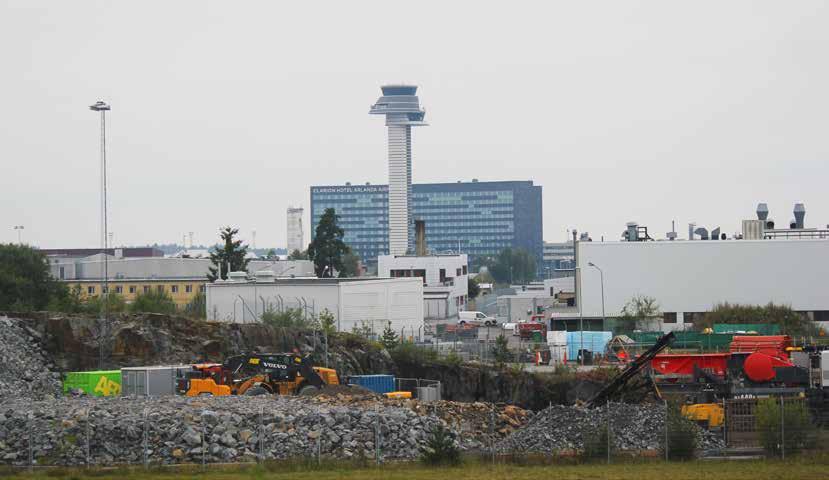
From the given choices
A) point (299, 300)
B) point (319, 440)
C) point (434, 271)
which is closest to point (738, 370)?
point (319, 440)

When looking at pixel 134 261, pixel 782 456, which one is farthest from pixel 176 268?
pixel 782 456

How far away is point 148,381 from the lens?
4669 cm

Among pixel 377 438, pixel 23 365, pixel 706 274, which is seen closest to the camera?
pixel 377 438

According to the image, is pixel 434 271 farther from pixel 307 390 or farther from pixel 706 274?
pixel 307 390

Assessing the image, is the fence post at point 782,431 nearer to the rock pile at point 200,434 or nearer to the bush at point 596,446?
the bush at point 596,446

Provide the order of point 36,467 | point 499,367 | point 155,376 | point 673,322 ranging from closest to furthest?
1. point 36,467
2. point 155,376
3. point 499,367
4. point 673,322

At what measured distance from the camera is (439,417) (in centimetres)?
3662

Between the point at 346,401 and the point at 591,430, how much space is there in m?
9.87

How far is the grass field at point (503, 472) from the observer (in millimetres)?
27172

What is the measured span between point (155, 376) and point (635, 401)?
715 inches

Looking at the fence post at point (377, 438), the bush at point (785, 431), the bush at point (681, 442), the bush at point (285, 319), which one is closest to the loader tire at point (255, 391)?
the fence post at point (377, 438)

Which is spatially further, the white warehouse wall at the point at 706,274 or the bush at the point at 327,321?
the white warehouse wall at the point at 706,274

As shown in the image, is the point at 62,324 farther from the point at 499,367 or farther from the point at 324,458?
the point at 324,458

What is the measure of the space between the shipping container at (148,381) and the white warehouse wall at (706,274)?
1640 inches
